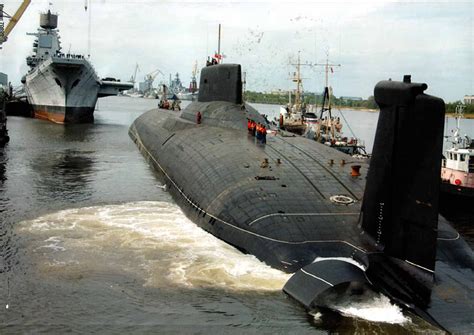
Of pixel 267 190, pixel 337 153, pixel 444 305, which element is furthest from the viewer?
pixel 337 153

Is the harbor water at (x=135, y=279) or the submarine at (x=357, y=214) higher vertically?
the submarine at (x=357, y=214)

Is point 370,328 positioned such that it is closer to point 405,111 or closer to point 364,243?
point 364,243

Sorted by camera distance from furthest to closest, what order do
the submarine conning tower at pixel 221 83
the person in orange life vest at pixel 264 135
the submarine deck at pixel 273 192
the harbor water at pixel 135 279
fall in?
the submarine conning tower at pixel 221 83 → the person in orange life vest at pixel 264 135 → the submarine deck at pixel 273 192 → the harbor water at pixel 135 279

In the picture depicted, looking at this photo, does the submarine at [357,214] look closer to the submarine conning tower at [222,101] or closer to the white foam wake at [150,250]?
the white foam wake at [150,250]

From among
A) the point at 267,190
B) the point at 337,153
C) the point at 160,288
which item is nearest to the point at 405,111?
the point at 267,190

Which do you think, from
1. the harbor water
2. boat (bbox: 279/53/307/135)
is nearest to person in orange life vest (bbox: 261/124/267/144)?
the harbor water

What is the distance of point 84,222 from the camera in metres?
18.8

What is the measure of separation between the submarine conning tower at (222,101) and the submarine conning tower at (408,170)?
1366cm

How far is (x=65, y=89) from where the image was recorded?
5994 cm

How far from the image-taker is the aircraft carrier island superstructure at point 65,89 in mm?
59125

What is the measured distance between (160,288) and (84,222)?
7.03 meters

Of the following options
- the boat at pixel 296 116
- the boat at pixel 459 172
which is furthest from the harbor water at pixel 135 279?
the boat at pixel 296 116

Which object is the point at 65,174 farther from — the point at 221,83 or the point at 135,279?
the point at 135,279

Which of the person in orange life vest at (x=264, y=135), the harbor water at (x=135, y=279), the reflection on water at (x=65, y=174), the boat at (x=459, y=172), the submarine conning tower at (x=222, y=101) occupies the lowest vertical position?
the harbor water at (x=135, y=279)
